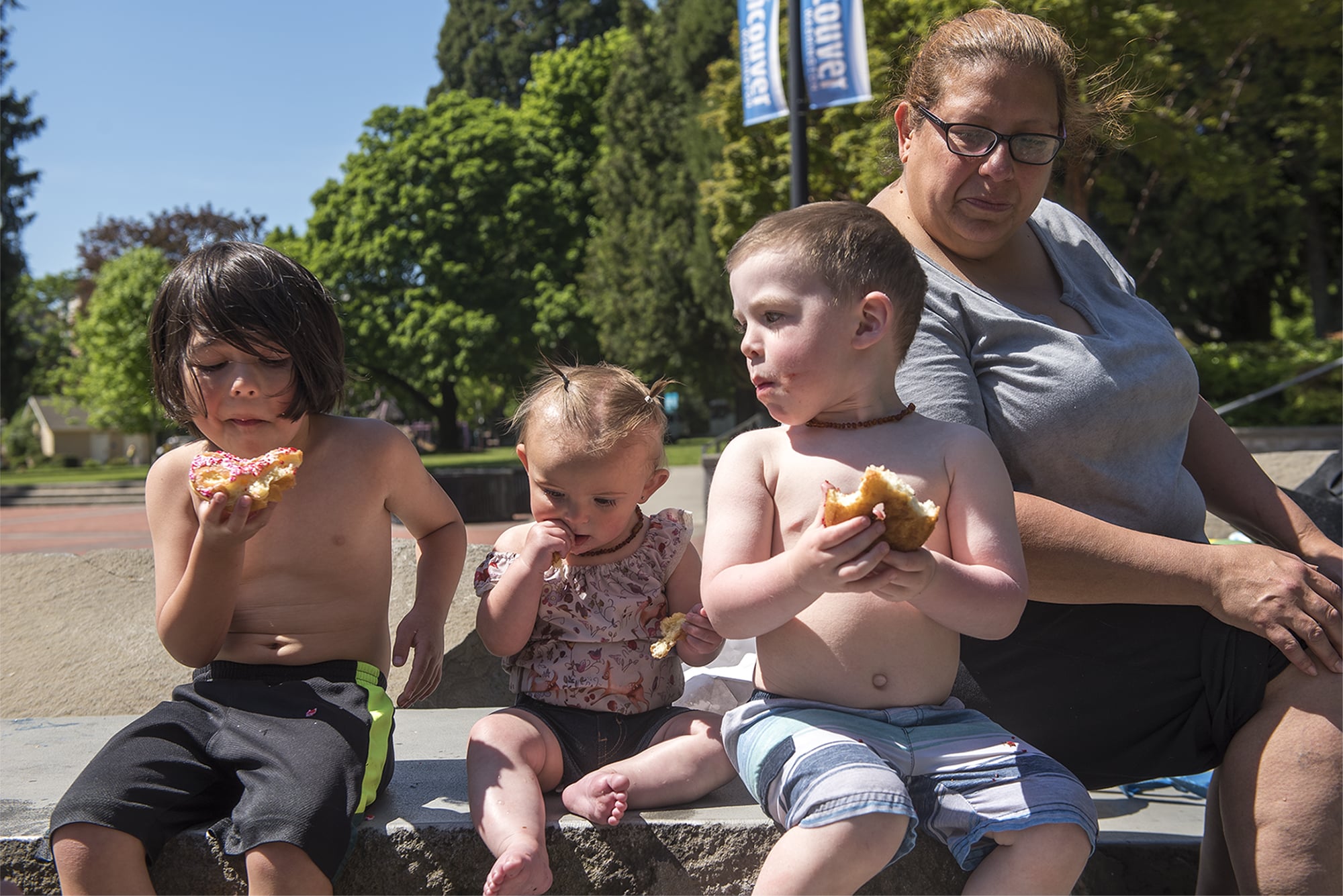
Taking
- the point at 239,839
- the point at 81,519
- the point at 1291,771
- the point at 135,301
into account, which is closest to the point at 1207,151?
the point at 1291,771

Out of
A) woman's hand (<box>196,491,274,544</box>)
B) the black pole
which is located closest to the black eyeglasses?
woman's hand (<box>196,491,274,544</box>)

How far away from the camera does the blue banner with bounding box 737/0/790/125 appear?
1045cm

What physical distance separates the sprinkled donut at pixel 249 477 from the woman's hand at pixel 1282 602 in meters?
1.86

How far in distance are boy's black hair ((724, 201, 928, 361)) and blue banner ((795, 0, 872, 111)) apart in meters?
8.11

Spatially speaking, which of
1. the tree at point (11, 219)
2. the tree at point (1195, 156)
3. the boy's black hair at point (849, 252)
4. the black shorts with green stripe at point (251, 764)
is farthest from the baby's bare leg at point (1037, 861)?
the tree at point (11, 219)

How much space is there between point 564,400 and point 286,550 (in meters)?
0.71

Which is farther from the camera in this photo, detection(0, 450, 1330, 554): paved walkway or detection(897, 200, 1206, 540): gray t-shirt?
detection(0, 450, 1330, 554): paved walkway

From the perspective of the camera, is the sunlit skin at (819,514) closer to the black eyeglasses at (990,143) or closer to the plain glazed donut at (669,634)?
the plain glazed donut at (669,634)

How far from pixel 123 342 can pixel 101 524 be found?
27.5 metres

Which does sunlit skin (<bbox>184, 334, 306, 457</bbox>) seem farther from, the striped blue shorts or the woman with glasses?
the woman with glasses

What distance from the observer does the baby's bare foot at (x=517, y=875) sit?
1853mm

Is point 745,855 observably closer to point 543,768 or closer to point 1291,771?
point 543,768

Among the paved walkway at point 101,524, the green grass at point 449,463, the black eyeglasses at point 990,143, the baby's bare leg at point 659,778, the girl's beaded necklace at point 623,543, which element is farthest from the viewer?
the green grass at point 449,463

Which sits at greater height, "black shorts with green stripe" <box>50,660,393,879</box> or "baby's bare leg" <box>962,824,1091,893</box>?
"black shorts with green stripe" <box>50,660,393,879</box>
